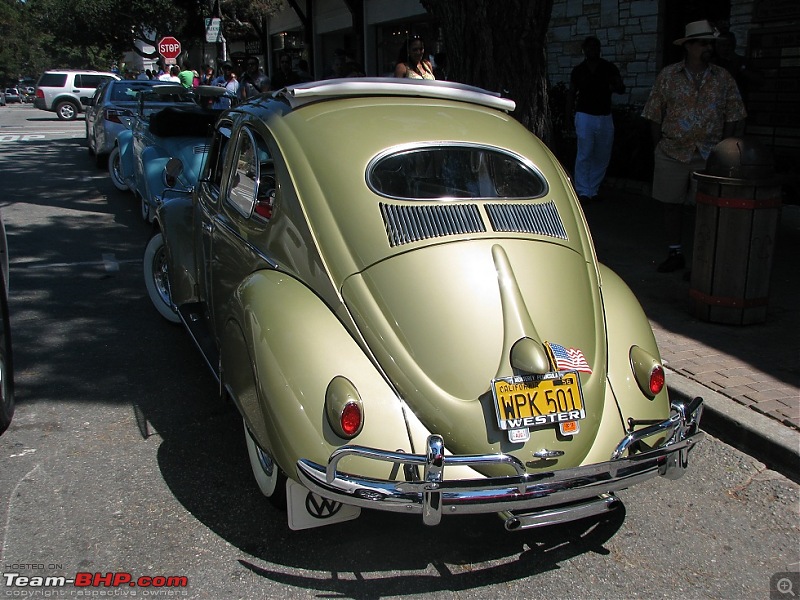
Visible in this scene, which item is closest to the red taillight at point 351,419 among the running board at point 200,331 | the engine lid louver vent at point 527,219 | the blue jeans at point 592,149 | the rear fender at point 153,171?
the engine lid louver vent at point 527,219

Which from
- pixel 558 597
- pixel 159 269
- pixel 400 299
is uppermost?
pixel 400 299

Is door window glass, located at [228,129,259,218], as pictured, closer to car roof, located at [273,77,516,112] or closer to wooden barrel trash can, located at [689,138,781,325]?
car roof, located at [273,77,516,112]

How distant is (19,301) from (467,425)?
5.03 metres

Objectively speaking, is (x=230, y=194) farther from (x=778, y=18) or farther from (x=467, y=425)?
(x=778, y=18)

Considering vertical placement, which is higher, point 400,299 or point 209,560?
point 400,299

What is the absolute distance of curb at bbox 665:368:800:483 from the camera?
3941 mm

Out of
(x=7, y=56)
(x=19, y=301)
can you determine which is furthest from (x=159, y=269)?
(x=7, y=56)

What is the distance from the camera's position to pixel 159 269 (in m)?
6.06

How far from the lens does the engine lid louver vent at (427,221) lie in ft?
11.1

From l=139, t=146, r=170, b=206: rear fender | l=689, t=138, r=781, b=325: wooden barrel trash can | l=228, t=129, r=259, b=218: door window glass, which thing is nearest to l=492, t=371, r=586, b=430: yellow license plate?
l=228, t=129, r=259, b=218: door window glass

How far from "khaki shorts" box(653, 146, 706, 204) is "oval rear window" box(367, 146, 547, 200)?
3130mm

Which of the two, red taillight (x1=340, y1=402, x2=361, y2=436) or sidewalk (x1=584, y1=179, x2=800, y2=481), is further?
sidewalk (x1=584, y1=179, x2=800, y2=481)

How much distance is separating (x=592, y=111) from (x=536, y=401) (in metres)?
7.31

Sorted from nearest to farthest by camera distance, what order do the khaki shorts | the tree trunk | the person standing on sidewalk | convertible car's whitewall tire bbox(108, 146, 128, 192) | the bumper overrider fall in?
the bumper overrider
the khaki shorts
the tree trunk
the person standing on sidewalk
convertible car's whitewall tire bbox(108, 146, 128, 192)
